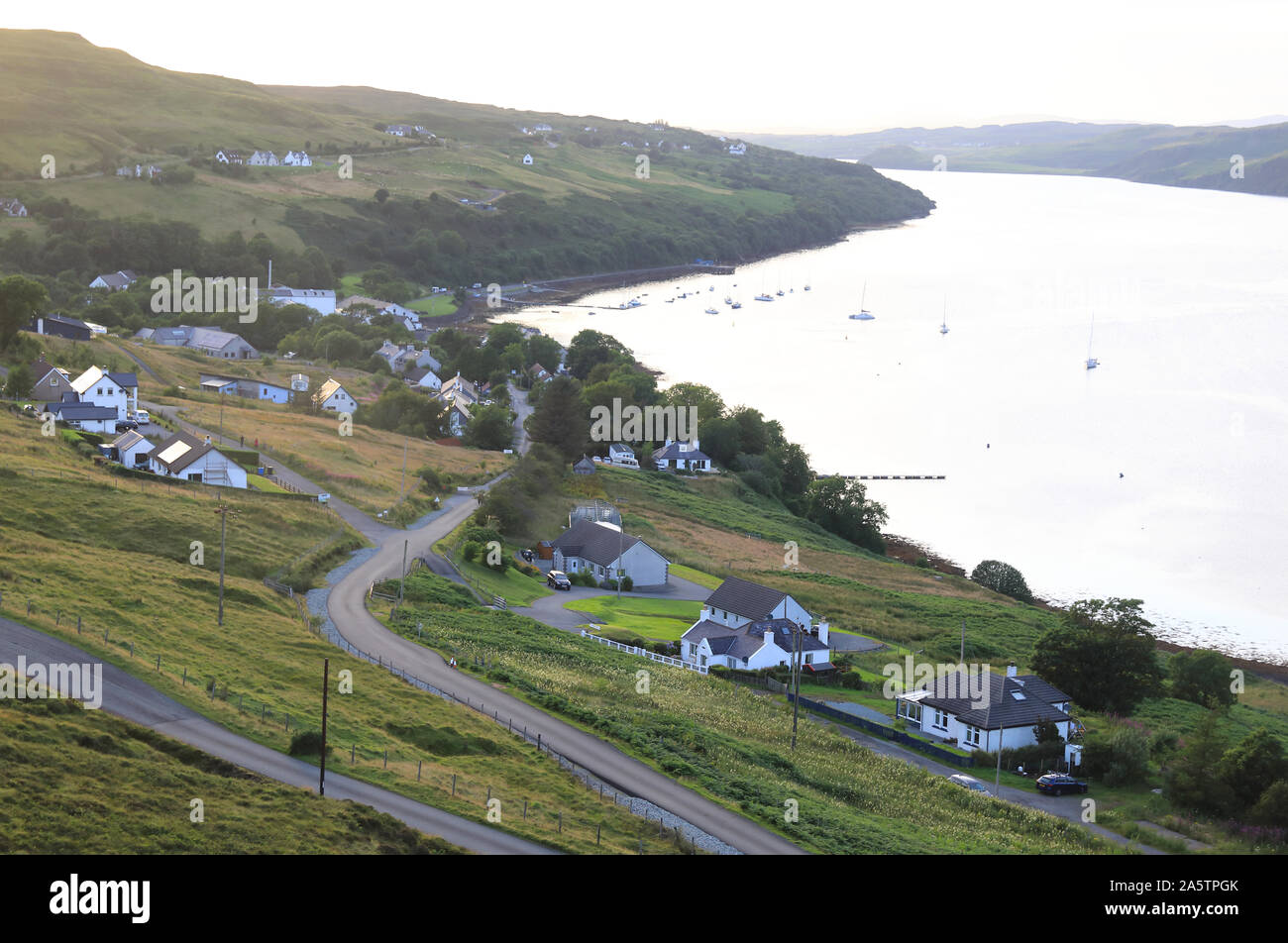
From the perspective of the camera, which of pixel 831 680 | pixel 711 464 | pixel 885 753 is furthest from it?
pixel 711 464

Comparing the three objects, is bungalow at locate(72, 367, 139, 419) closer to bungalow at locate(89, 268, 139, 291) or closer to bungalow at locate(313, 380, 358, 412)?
bungalow at locate(313, 380, 358, 412)

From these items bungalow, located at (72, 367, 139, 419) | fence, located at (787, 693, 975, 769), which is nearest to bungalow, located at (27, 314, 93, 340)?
bungalow, located at (72, 367, 139, 419)

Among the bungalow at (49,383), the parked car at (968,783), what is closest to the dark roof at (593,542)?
the parked car at (968,783)

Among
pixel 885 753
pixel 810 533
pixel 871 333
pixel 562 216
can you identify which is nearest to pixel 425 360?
pixel 810 533

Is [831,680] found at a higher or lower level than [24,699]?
lower

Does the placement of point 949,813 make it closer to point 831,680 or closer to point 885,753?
point 885,753

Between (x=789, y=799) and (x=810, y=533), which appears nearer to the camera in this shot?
(x=789, y=799)
